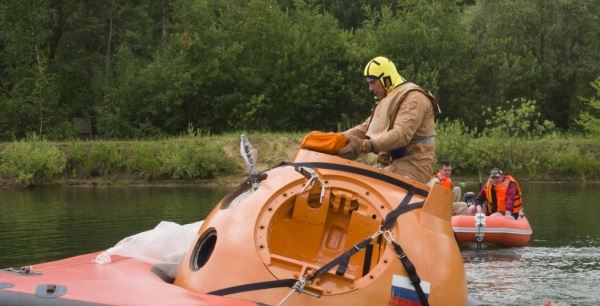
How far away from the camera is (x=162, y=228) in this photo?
739 cm

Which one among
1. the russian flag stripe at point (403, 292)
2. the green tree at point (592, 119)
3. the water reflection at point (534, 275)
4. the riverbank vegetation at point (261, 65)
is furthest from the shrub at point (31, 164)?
the russian flag stripe at point (403, 292)

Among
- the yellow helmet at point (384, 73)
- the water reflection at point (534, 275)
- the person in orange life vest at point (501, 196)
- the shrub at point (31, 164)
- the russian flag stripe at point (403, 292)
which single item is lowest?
the shrub at point (31, 164)

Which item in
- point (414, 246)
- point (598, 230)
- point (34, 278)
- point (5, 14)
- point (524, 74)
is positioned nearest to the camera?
point (34, 278)

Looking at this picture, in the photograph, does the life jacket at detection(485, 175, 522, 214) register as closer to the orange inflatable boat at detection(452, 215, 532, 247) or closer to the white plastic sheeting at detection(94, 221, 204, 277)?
the orange inflatable boat at detection(452, 215, 532, 247)

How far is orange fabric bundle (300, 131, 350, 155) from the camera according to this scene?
22.7ft

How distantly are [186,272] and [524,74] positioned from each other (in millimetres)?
38212

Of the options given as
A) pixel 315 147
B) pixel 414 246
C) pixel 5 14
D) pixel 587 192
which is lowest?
pixel 587 192

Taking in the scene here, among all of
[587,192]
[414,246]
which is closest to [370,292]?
[414,246]

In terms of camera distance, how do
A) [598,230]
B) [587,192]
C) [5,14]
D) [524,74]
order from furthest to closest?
[524,74]
[5,14]
[587,192]
[598,230]

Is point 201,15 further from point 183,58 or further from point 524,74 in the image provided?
point 524,74

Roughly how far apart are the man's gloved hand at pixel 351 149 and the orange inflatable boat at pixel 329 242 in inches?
5.3

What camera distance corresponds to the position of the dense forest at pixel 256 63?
40.7 metres

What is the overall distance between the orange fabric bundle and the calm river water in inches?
146

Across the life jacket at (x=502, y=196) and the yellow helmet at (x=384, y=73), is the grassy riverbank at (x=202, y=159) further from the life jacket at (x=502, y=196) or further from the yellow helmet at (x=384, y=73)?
the yellow helmet at (x=384, y=73)
